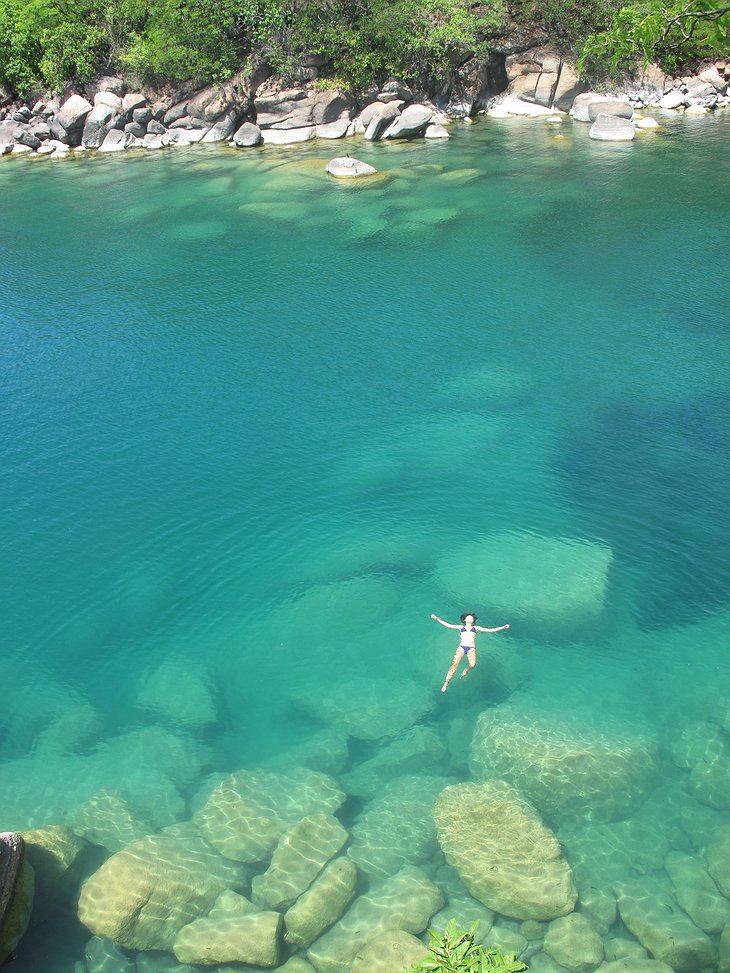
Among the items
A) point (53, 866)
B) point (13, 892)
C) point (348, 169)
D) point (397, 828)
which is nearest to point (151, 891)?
point (53, 866)

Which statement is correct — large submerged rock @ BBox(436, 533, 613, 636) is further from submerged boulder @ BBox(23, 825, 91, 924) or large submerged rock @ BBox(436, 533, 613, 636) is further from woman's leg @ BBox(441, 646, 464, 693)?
submerged boulder @ BBox(23, 825, 91, 924)

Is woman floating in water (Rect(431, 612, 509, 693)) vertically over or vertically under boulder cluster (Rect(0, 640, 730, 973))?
over

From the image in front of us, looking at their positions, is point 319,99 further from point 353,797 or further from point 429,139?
point 353,797

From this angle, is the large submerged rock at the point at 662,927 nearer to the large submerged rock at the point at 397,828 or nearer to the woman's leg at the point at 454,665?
the large submerged rock at the point at 397,828

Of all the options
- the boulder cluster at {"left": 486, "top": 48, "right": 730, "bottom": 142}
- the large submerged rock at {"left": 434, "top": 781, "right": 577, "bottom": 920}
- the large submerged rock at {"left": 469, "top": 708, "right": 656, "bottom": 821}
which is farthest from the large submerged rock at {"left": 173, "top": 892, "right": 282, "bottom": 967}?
the boulder cluster at {"left": 486, "top": 48, "right": 730, "bottom": 142}

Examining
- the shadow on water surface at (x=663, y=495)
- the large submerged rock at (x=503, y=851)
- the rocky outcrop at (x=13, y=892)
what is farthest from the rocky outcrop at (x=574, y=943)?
the rocky outcrop at (x=13, y=892)

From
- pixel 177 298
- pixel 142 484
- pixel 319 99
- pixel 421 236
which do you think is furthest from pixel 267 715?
pixel 319 99
